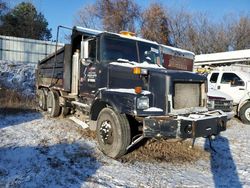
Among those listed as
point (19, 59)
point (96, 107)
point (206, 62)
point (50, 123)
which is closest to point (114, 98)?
point (96, 107)

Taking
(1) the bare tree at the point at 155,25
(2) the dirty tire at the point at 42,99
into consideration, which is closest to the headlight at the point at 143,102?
(2) the dirty tire at the point at 42,99

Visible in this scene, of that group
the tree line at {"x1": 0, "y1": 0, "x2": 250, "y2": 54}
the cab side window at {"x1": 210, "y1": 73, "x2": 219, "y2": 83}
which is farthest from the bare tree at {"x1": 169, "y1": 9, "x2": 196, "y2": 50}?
the cab side window at {"x1": 210, "y1": 73, "x2": 219, "y2": 83}

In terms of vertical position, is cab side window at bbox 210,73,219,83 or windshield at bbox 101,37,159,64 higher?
windshield at bbox 101,37,159,64

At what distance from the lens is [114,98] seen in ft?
19.9

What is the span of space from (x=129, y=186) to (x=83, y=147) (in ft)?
7.21

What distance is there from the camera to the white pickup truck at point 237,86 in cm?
1233

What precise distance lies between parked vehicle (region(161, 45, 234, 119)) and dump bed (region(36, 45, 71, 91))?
2.61 m

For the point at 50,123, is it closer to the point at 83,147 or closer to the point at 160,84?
the point at 83,147

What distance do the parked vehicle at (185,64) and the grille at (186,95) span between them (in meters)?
0.49

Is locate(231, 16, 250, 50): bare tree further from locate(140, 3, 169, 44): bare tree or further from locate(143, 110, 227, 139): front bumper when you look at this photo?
locate(143, 110, 227, 139): front bumper

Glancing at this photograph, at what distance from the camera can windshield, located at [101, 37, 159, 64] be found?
687cm

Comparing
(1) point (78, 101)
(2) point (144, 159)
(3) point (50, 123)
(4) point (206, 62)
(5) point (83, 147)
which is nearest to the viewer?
(2) point (144, 159)

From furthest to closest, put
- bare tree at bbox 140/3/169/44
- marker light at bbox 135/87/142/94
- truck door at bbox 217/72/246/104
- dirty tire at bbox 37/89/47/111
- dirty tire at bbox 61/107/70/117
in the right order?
1. bare tree at bbox 140/3/169/44
2. truck door at bbox 217/72/246/104
3. dirty tire at bbox 37/89/47/111
4. dirty tire at bbox 61/107/70/117
5. marker light at bbox 135/87/142/94

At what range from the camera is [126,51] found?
23.2 feet
